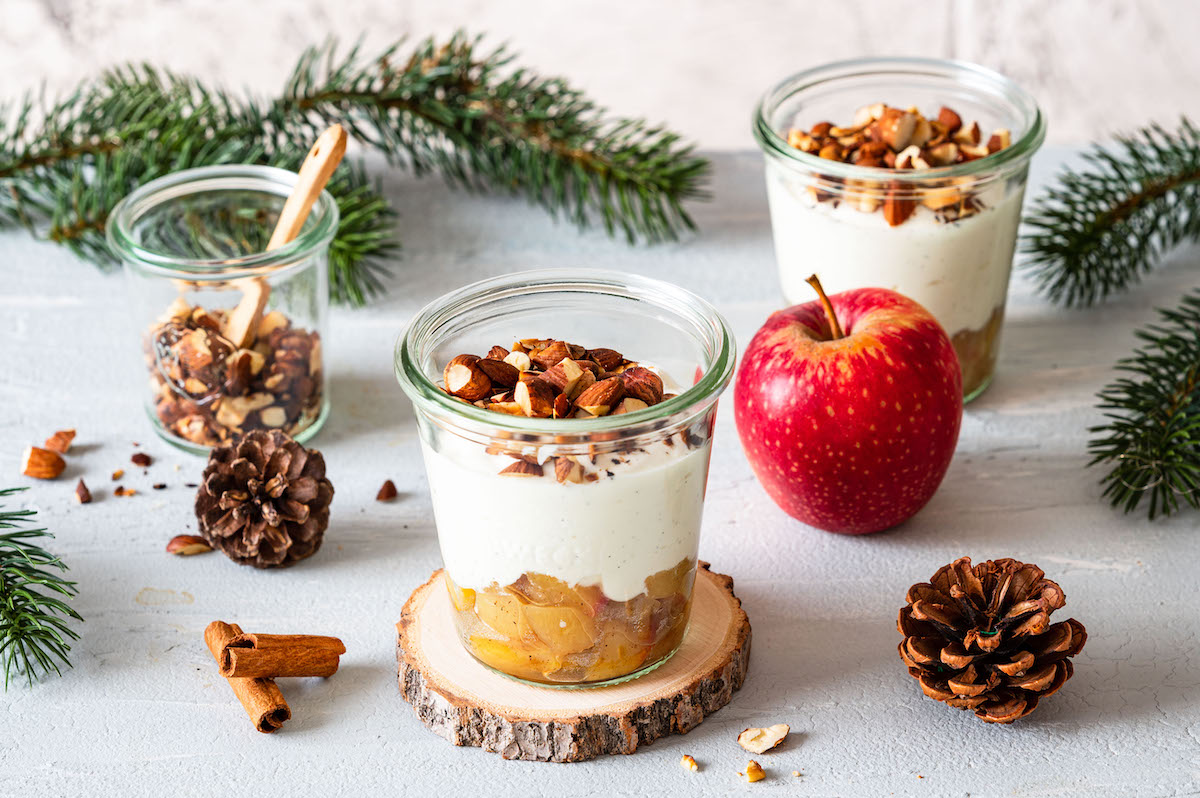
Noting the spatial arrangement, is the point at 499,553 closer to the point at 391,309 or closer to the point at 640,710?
the point at 640,710

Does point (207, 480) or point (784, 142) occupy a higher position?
point (784, 142)

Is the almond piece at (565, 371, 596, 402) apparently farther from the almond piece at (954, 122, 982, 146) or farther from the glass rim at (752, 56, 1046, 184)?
the almond piece at (954, 122, 982, 146)

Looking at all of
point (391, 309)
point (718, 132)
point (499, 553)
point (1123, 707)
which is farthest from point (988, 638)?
point (718, 132)

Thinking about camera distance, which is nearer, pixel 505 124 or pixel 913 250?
pixel 913 250

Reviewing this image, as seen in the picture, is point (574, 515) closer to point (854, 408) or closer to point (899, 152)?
point (854, 408)

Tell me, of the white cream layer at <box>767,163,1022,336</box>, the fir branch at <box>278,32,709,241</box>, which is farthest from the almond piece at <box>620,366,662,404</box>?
the fir branch at <box>278,32,709,241</box>

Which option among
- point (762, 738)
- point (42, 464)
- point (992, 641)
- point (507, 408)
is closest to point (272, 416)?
point (42, 464)

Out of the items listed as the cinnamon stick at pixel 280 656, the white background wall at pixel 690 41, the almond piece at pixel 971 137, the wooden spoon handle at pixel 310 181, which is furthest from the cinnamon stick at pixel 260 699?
the white background wall at pixel 690 41
